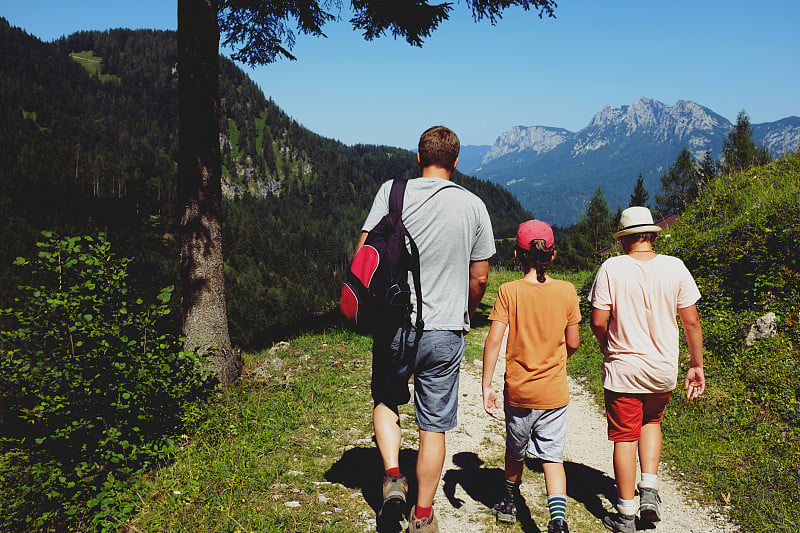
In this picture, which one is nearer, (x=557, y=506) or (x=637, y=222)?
(x=557, y=506)

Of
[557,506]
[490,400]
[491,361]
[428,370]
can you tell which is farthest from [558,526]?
[428,370]

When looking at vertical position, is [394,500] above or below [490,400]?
below

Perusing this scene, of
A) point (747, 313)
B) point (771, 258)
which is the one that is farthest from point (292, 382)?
point (771, 258)

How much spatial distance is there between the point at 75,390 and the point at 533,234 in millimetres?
3826

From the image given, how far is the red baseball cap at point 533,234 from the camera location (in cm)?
320

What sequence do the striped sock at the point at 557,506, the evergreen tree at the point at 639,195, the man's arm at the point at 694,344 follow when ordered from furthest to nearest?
the evergreen tree at the point at 639,195
the man's arm at the point at 694,344
the striped sock at the point at 557,506

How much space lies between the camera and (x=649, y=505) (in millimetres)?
3551

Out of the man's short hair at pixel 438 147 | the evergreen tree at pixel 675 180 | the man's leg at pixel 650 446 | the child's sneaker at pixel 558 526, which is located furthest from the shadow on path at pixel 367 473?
the evergreen tree at pixel 675 180

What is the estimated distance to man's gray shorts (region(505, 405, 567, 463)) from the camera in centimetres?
327

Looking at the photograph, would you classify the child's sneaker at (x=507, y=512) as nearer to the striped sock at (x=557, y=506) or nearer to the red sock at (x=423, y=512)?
the striped sock at (x=557, y=506)

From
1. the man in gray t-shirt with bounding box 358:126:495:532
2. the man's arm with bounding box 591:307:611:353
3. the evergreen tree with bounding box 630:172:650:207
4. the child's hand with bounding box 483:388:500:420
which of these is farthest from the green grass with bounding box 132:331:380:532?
the evergreen tree with bounding box 630:172:650:207

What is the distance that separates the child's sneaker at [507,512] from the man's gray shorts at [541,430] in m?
0.53

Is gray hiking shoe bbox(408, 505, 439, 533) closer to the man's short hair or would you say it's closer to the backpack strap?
the backpack strap

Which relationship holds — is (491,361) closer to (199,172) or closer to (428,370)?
(428,370)
